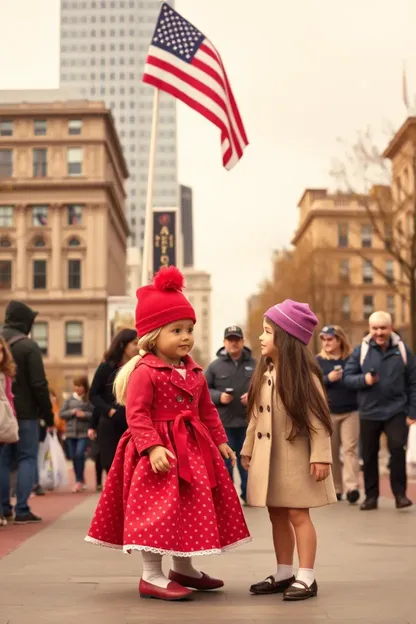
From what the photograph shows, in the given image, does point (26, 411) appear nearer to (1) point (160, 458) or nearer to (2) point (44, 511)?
(2) point (44, 511)

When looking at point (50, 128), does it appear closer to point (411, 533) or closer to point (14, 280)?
point (14, 280)

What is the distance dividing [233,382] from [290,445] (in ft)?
22.3

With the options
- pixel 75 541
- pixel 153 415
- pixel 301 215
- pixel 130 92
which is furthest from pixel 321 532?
pixel 130 92

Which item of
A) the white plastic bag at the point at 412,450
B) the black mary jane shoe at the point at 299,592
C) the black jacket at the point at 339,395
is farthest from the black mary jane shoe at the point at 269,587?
the white plastic bag at the point at 412,450

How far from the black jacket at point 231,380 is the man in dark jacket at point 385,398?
1581 millimetres

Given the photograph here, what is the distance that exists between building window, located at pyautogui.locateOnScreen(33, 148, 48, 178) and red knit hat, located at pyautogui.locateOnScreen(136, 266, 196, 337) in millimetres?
82703

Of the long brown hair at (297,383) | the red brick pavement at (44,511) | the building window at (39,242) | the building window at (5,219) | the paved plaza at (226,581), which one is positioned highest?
the building window at (5,219)

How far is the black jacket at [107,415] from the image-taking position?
9891 mm

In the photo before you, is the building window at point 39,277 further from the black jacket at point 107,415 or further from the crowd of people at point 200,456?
the crowd of people at point 200,456

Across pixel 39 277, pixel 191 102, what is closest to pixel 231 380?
pixel 191 102

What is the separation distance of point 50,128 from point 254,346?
26898mm

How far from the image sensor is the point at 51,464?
14.4m

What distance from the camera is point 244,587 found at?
634cm

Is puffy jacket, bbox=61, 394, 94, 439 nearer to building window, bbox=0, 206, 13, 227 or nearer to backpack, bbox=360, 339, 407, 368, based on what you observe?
backpack, bbox=360, 339, 407, 368
